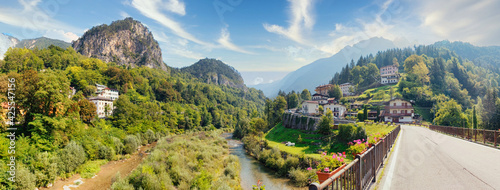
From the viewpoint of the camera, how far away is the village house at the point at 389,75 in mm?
112438

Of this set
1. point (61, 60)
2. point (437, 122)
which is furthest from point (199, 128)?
point (437, 122)

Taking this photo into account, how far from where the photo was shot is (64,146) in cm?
3041

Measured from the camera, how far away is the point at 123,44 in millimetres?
163625

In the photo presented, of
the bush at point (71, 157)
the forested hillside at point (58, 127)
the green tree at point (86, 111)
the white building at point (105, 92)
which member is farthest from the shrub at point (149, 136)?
the white building at point (105, 92)

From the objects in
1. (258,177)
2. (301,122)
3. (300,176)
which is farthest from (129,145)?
(301,122)

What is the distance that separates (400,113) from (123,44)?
602ft

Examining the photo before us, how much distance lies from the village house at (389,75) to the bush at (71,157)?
13027 cm

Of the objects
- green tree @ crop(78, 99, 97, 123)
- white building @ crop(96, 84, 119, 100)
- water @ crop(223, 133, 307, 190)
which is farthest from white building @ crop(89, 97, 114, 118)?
water @ crop(223, 133, 307, 190)

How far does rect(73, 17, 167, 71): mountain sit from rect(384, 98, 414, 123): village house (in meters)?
161

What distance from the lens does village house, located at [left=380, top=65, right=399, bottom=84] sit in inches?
4427

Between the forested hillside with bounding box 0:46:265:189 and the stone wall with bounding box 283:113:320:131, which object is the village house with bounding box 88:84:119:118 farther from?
the stone wall with bounding box 283:113:320:131

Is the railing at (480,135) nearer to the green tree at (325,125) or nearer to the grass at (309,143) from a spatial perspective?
the grass at (309,143)

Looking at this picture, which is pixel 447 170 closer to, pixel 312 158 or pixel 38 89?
pixel 312 158

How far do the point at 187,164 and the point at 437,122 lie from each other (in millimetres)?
67463
